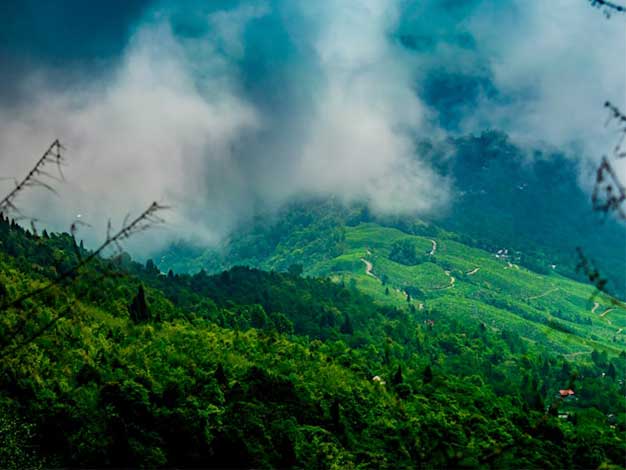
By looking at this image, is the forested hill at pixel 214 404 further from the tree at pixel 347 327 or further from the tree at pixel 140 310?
Answer: the tree at pixel 347 327

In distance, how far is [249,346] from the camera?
71312 millimetres

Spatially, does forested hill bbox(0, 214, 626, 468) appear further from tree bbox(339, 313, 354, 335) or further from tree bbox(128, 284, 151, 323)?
tree bbox(339, 313, 354, 335)

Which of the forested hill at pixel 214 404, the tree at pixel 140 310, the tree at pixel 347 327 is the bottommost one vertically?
the forested hill at pixel 214 404

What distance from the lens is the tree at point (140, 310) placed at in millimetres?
73963

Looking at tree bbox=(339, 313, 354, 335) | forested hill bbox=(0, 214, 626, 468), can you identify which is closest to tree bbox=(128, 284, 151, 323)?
forested hill bbox=(0, 214, 626, 468)

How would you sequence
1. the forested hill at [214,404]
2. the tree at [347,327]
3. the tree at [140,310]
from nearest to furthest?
the forested hill at [214,404]
the tree at [140,310]
the tree at [347,327]

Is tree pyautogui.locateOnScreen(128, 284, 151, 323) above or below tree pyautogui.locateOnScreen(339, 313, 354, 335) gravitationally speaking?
below

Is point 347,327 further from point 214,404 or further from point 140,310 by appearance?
point 214,404

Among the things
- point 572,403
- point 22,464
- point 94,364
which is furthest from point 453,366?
point 22,464

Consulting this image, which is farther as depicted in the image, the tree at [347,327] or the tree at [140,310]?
the tree at [347,327]

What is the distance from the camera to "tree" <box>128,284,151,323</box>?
74.0m

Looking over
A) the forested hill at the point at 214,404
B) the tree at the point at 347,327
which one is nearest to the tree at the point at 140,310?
the forested hill at the point at 214,404

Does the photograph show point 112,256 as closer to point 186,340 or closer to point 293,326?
point 186,340

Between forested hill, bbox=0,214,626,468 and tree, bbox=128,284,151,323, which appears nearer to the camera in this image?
forested hill, bbox=0,214,626,468
